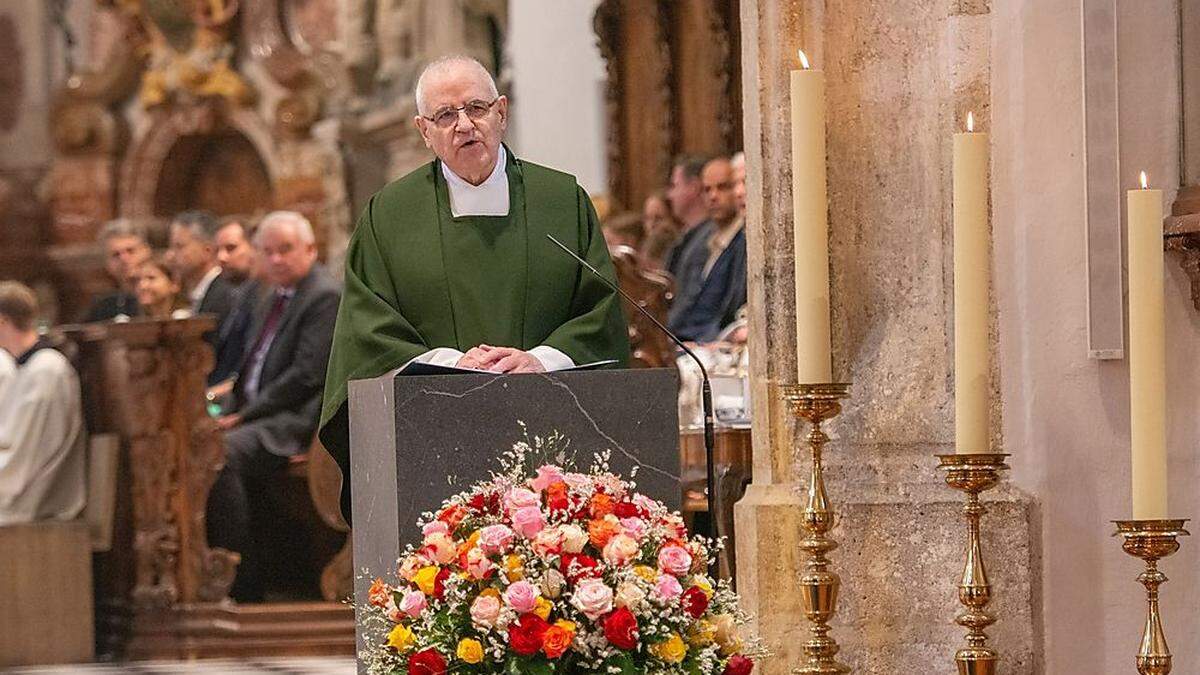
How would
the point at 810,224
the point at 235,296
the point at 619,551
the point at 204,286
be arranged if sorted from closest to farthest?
1. the point at 619,551
2. the point at 810,224
3. the point at 235,296
4. the point at 204,286

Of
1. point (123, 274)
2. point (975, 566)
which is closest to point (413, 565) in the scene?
point (975, 566)

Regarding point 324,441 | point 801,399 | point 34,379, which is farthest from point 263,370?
point 801,399

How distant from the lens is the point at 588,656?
3.53 m

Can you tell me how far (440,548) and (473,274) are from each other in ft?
3.63

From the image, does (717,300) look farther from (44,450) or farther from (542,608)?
(542,608)

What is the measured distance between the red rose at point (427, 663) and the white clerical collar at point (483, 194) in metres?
1.34

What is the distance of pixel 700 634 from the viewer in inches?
144

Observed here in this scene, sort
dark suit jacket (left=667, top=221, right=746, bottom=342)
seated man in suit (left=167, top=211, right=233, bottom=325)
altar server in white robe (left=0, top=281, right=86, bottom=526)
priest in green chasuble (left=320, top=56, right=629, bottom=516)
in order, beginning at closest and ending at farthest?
priest in green chasuble (left=320, top=56, right=629, bottom=516)
dark suit jacket (left=667, top=221, right=746, bottom=342)
altar server in white robe (left=0, top=281, right=86, bottom=526)
seated man in suit (left=167, top=211, right=233, bottom=325)

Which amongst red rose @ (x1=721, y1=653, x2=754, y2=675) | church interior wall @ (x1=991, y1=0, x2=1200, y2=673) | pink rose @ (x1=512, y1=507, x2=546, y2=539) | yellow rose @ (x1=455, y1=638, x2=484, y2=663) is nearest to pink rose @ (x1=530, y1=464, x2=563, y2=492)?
pink rose @ (x1=512, y1=507, x2=546, y2=539)

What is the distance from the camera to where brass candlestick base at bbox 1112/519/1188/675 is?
354 cm

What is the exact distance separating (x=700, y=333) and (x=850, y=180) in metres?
3.98

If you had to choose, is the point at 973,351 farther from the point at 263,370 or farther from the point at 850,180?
the point at 263,370

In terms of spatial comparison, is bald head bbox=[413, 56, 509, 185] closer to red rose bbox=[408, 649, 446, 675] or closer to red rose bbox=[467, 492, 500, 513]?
red rose bbox=[467, 492, 500, 513]

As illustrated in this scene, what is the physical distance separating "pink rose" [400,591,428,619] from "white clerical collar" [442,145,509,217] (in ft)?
4.07
